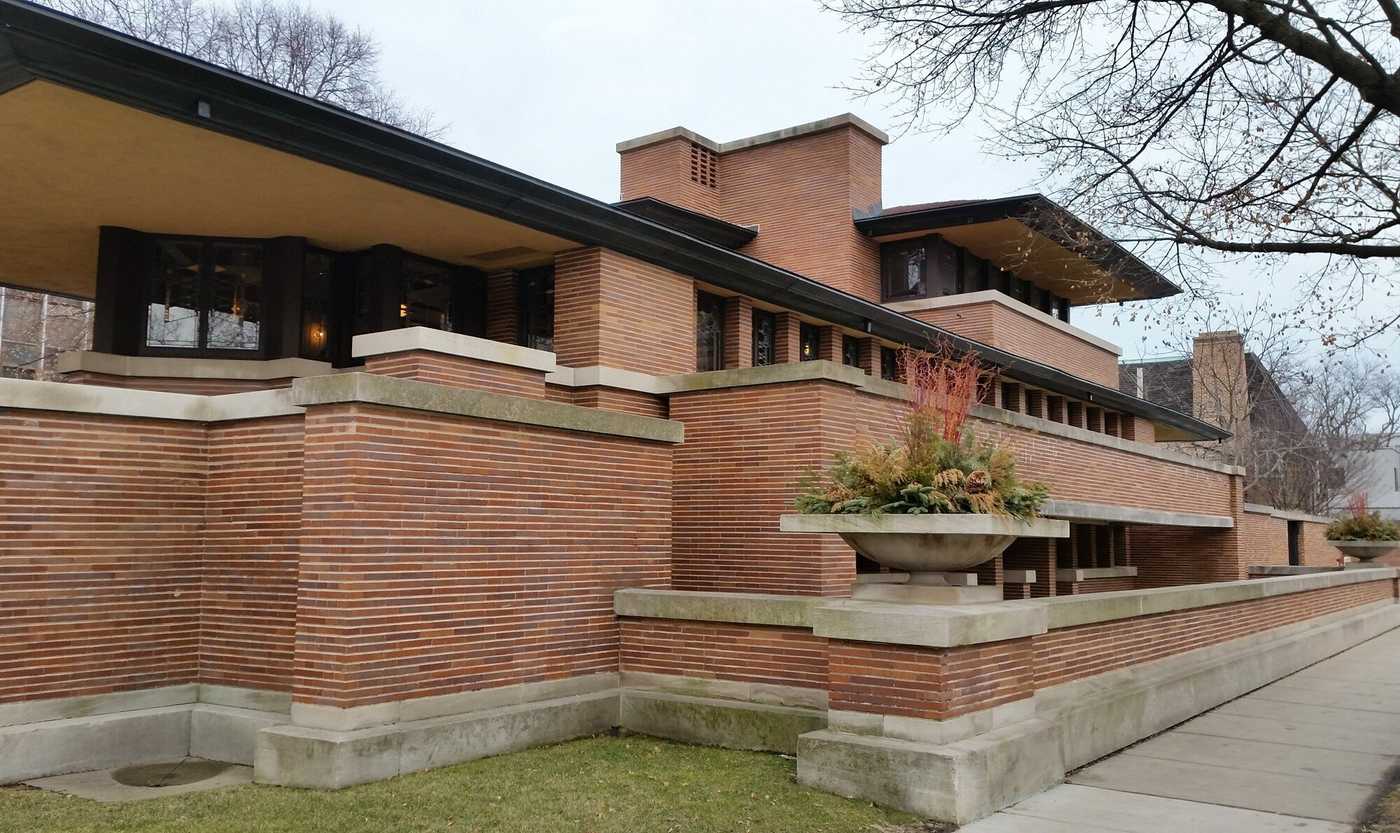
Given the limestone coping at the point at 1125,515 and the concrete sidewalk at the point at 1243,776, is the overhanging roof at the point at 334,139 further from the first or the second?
the concrete sidewalk at the point at 1243,776

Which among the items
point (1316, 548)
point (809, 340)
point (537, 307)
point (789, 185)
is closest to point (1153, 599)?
point (809, 340)

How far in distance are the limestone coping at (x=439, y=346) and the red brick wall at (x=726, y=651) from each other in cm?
336

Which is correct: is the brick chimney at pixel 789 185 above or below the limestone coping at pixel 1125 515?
above

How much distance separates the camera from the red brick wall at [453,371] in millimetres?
11617

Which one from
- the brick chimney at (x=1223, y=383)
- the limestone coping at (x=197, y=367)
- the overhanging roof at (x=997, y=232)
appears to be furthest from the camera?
the brick chimney at (x=1223, y=383)

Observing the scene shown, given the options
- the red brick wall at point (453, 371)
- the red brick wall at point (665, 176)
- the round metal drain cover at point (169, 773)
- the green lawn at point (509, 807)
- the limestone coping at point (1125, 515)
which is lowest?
the round metal drain cover at point (169, 773)

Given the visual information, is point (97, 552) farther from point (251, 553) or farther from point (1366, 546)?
point (1366, 546)

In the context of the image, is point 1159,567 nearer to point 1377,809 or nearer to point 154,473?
point 1377,809

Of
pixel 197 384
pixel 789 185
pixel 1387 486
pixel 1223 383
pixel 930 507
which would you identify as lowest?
pixel 930 507

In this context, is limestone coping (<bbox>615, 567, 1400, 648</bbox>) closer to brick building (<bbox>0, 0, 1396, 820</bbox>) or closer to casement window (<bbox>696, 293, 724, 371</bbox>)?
brick building (<bbox>0, 0, 1396, 820</bbox>)

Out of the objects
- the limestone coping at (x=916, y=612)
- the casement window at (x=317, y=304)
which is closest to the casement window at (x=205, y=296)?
the casement window at (x=317, y=304)

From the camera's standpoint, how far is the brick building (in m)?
8.65

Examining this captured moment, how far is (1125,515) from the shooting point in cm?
A: 2162

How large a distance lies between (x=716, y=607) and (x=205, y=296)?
8.58 metres
